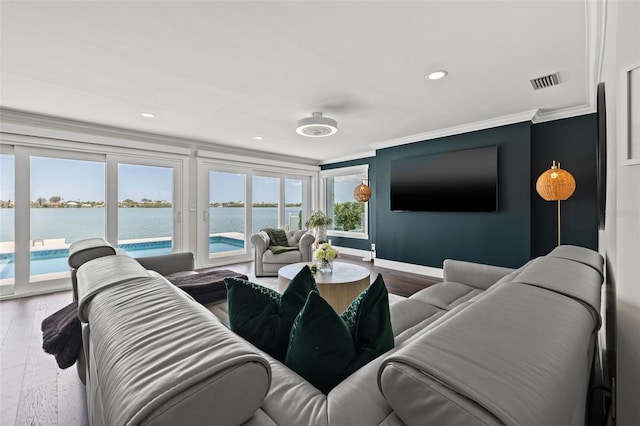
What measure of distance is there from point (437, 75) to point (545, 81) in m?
1.13

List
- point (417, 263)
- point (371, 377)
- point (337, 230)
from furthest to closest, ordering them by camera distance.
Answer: point (337, 230), point (417, 263), point (371, 377)

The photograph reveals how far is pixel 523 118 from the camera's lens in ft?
12.4


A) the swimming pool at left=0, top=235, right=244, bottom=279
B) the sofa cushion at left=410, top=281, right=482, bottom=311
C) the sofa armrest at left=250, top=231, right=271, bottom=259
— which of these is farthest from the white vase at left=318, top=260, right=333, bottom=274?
the swimming pool at left=0, top=235, right=244, bottom=279

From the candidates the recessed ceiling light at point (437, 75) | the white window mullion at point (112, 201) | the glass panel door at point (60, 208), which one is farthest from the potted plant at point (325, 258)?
the glass panel door at point (60, 208)

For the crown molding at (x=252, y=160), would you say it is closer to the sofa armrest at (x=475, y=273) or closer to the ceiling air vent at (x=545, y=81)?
the sofa armrest at (x=475, y=273)

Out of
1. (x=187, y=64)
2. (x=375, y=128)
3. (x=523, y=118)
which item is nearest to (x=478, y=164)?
(x=523, y=118)

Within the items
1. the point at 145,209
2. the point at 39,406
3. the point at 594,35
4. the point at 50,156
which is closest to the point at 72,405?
the point at 39,406

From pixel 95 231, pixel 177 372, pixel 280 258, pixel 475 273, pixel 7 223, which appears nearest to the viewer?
pixel 177 372

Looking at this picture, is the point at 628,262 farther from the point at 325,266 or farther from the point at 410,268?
the point at 410,268

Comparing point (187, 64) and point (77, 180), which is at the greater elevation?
point (187, 64)

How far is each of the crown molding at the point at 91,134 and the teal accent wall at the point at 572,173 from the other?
517 cm

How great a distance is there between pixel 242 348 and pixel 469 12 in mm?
2255

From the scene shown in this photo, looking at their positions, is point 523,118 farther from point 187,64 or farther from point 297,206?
point 297,206

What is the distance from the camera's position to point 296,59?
7.70ft
